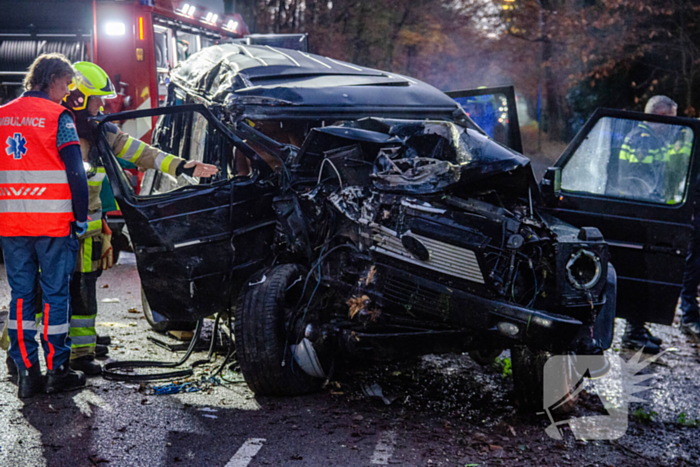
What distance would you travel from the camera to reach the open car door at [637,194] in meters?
4.62

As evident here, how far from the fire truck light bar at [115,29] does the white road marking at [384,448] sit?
626cm

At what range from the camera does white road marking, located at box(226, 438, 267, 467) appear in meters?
3.26

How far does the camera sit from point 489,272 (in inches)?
144

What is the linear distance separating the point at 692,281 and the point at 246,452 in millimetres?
4615

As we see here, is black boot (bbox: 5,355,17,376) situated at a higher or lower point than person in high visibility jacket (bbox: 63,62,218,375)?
lower

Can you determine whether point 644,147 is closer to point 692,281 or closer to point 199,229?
point 692,281

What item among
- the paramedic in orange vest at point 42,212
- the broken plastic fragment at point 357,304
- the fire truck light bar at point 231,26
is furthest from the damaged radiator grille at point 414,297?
the fire truck light bar at point 231,26

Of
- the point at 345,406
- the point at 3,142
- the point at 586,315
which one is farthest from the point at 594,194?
the point at 3,142

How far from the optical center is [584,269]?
3750 mm

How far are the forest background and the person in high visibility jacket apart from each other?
434 inches

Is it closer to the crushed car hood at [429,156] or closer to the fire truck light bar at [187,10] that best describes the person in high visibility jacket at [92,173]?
the crushed car hood at [429,156]

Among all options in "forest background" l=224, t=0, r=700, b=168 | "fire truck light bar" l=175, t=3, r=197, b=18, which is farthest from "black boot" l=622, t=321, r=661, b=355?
"forest background" l=224, t=0, r=700, b=168

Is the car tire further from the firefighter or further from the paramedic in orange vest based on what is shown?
the firefighter

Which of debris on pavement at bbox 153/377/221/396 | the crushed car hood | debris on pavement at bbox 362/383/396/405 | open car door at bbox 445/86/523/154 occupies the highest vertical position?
open car door at bbox 445/86/523/154
